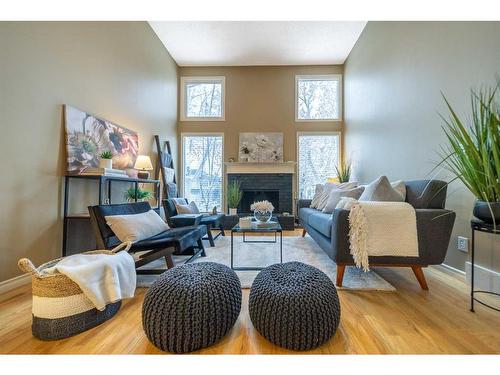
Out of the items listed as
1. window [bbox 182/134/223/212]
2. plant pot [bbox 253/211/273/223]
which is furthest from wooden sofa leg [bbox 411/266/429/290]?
window [bbox 182/134/223/212]

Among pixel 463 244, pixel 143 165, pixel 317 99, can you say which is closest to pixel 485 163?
pixel 463 244

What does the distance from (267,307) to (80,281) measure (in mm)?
1033

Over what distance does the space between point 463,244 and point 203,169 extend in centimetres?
474

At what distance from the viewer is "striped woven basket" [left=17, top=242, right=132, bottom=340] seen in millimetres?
1221

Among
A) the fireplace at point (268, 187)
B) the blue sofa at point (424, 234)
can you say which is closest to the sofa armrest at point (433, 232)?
the blue sofa at point (424, 234)

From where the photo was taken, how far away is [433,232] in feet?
5.85

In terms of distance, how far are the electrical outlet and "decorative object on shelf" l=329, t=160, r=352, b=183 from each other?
273 centimetres

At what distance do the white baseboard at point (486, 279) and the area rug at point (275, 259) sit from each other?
24.8 inches

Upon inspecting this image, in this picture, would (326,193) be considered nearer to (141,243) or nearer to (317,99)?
(141,243)

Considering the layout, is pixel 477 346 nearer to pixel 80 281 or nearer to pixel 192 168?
pixel 80 281

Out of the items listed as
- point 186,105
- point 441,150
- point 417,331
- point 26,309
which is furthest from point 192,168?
point 417,331

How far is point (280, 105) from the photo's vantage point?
5422 mm

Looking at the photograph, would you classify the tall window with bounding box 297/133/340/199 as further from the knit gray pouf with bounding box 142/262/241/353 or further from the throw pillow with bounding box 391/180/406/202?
the knit gray pouf with bounding box 142/262/241/353

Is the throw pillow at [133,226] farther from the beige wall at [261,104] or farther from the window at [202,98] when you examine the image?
the window at [202,98]
